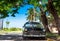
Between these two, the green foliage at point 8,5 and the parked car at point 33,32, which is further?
the green foliage at point 8,5

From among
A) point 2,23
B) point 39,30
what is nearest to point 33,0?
point 39,30

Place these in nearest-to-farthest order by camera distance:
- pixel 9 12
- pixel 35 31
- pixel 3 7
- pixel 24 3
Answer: pixel 35 31 < pixel 3 7 < pixel 24 3 < pixel 9 12

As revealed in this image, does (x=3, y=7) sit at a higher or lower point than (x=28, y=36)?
higher

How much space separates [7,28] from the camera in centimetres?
4747

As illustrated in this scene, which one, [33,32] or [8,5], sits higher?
[8,5]

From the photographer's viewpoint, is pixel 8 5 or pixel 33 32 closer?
pixel 33 32

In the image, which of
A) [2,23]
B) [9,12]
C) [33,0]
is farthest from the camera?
[2,23]

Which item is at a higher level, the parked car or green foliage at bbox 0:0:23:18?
green foliage at bbox 0:0:23:18

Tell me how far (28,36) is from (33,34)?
497 mm

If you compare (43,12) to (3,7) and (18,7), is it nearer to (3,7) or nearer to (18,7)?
(18,7)

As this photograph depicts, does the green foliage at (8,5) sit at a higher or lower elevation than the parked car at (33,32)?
higher

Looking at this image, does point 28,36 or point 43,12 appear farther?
point 43,12

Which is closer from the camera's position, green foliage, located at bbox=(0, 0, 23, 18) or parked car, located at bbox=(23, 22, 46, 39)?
parked car, located at bbox=(23, 22, 46, 39)

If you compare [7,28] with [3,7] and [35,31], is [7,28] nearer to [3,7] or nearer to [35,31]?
[3,7]
